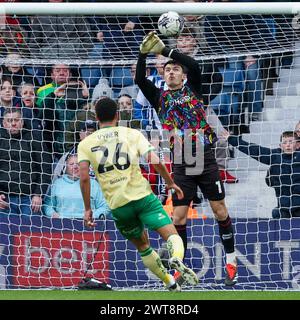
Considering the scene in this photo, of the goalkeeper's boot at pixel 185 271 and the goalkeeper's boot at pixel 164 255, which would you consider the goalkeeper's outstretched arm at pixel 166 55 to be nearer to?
the goalkeeper's boot at pixel 164 255

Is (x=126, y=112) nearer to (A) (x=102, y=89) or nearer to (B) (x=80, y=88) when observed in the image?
(A) (x=102, y=89)

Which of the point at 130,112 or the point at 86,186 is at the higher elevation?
the point at 130,112

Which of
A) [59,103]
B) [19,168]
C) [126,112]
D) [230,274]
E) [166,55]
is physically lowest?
[230,274]

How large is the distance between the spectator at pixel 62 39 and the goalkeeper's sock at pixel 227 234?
277cm

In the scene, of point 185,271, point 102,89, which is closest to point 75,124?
point 102,89

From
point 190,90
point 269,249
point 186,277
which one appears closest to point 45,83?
point 190,90

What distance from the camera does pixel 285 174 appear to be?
11.4m

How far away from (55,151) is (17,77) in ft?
3.32

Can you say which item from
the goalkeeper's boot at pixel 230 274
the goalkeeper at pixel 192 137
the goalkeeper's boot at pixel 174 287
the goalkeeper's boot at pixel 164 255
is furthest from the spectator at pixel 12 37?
the goalkeeper's boot at pixel 174 287

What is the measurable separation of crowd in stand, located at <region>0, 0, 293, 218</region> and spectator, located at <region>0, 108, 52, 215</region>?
1 centimetres

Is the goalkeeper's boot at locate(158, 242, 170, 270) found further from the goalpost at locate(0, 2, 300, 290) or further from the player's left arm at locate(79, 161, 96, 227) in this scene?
the player's left arm at locate(79, 161, 96, 227)

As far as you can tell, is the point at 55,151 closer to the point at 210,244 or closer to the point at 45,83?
the point at 45,83

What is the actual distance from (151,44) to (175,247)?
2162 millimetres

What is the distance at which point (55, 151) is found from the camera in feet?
39.0
